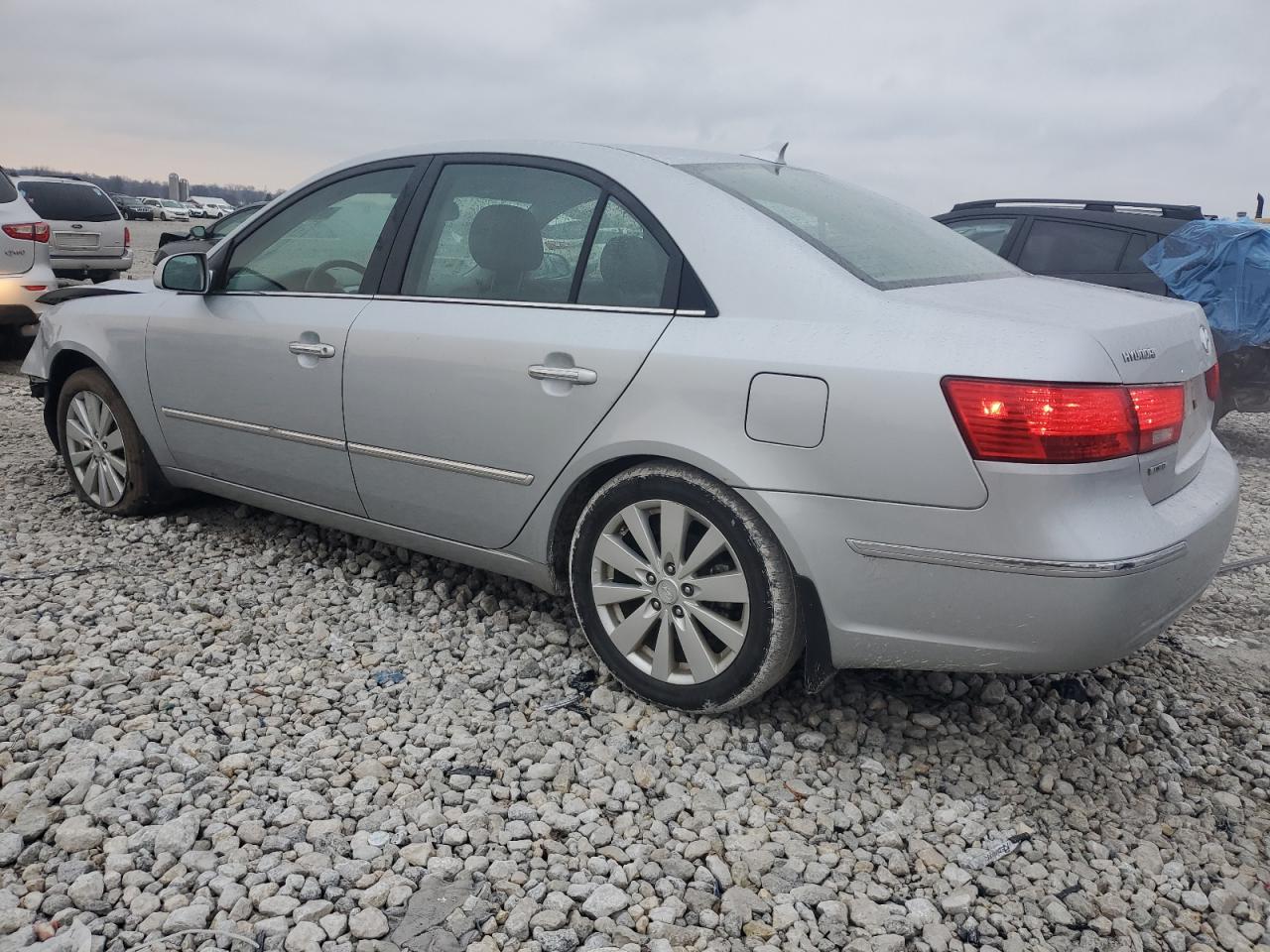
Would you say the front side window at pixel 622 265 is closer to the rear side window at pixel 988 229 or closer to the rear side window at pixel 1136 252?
the rear side window at pixel 988 229

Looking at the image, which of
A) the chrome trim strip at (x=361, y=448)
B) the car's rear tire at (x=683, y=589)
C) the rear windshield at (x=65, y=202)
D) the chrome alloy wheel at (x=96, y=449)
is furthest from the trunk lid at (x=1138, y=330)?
the rear windshield at (x=65, y=202)

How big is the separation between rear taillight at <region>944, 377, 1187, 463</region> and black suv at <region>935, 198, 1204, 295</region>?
565 centimetres

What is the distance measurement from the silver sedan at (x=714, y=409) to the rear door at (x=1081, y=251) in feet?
15.2

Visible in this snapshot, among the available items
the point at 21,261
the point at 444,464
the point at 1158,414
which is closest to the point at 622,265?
the point at 444,464

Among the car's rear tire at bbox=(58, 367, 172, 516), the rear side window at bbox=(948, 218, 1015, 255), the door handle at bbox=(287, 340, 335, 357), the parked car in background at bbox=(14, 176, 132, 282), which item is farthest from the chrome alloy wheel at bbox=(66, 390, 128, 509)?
the parked car in background at bbox=(14, 176, 132, 282)

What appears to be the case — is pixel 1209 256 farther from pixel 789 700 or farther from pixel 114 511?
pixel 114 511

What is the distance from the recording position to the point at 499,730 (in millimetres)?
2912

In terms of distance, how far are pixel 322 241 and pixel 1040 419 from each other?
2.65 m

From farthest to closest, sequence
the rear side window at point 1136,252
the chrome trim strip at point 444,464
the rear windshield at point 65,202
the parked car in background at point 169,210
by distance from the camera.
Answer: the parked car in background at point 169,210
the rear windshield at point 65,202
the rear side window at point 1136,252
the chrome trim strip at point 444,464

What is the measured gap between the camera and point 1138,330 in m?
2.53

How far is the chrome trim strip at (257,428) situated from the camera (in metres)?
3.63

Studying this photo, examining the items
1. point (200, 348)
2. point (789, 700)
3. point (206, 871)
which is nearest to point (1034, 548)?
point (789, 700)

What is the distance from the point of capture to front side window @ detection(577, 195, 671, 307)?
2.92 meters

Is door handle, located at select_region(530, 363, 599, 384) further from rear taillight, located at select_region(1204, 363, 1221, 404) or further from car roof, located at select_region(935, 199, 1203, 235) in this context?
car roof, located at select_region(935, 199, 1203, 235)
